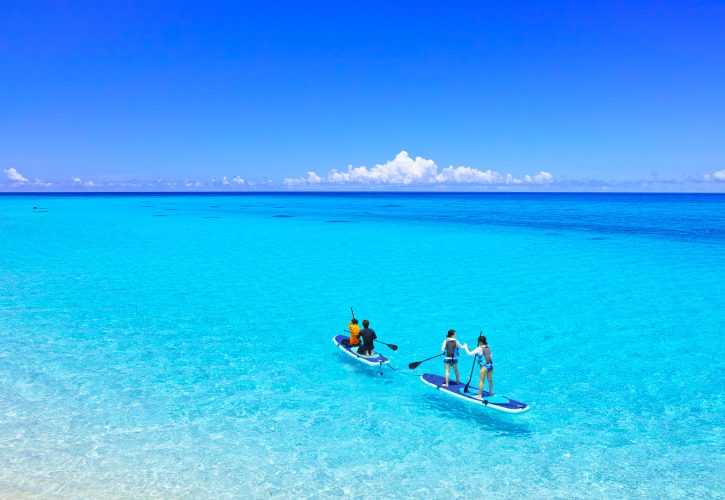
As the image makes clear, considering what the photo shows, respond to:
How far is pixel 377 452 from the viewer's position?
14156mm

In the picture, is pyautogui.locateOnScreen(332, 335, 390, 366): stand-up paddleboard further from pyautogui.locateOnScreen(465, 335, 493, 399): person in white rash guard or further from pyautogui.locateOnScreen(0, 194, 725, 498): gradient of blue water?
pyautogui.locateOnScreen(465, 335, 493, 399): person in white rash guard

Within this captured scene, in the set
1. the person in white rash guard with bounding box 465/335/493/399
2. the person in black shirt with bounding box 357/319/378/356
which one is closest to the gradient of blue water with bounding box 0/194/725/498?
the person in black shirt with bounding box 357/319/378/356

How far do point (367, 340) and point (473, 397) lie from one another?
17.0 ft

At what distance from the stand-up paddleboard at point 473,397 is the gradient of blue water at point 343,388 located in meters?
0.36

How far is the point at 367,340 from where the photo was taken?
20391 mm

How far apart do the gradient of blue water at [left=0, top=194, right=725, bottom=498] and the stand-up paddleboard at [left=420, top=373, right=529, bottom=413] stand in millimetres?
363

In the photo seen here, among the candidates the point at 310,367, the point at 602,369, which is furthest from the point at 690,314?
the point at 310,367

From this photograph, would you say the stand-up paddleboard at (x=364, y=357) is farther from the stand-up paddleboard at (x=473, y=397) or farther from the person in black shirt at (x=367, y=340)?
the stand-up paddleboard at (x=473, y=397)

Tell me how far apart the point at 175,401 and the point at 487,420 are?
10575mm

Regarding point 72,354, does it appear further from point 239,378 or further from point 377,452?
point 377,452

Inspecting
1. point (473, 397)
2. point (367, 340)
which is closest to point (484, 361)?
point (473, 397)

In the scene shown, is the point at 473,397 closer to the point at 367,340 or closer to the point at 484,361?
the point at 484,361

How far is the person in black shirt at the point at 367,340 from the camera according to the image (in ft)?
66.8

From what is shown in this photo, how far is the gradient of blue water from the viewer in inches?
515
